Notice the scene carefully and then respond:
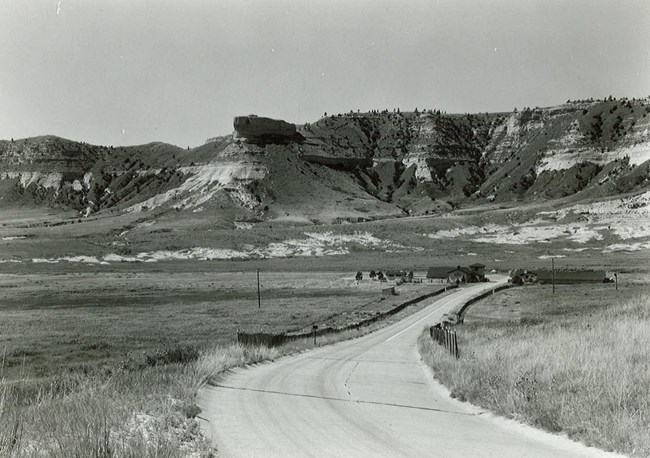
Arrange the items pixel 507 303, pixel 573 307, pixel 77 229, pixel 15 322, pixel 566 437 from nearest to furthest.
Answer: pixel 566 437
pixel 15 322
pixel 573 307
pixel 507 303
pixel 77 229

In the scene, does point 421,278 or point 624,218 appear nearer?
point 421,278

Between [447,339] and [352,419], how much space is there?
1446 centimetres

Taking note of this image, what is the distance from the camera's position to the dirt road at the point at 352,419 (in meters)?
10.7

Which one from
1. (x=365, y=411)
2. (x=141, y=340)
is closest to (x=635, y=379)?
(x=365, y=411)

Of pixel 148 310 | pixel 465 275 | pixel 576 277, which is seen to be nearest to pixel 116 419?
pixel 148 310

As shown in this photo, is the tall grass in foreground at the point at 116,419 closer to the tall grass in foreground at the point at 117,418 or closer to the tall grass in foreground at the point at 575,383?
the tall grass in foreground at the point at 117,418

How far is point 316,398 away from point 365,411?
2.13 metres

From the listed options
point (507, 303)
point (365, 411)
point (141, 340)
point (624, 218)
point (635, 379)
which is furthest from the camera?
point (624, 218)

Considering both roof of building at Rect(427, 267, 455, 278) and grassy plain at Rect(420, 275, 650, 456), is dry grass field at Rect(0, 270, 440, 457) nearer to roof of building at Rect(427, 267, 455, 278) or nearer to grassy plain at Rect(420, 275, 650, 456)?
grassy plain at Rect(420, 275, 650, 456)

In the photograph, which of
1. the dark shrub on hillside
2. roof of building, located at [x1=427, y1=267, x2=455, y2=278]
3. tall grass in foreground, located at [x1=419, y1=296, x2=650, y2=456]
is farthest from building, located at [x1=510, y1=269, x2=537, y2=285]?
the dark shrub on hillside

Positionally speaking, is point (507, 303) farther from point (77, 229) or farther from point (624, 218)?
point (77, 229)

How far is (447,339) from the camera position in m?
27.1

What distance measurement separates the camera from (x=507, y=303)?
62.6 meters

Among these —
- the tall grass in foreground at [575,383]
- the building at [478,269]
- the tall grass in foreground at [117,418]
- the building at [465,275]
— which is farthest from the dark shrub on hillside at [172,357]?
the building at [478,269]
